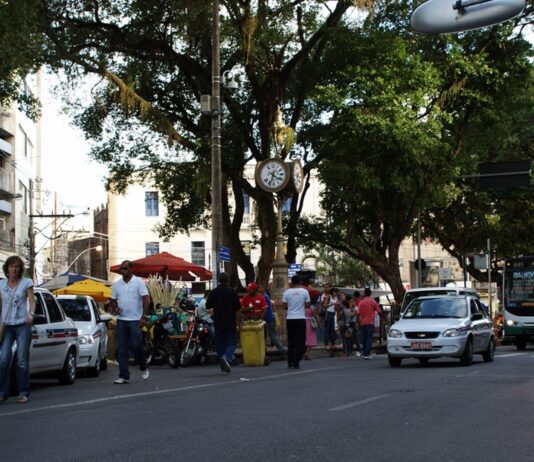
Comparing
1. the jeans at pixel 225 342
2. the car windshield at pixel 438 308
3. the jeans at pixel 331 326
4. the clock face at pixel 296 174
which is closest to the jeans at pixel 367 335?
the car windshield at pixel 438 308

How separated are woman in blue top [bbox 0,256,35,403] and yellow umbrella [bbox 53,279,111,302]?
17.5m

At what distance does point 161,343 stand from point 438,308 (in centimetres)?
614

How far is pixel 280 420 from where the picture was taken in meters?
9.68

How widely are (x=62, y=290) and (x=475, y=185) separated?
21.2m

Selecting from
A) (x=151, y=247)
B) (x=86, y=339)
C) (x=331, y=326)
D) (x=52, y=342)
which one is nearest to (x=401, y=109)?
(x=331, y=326)

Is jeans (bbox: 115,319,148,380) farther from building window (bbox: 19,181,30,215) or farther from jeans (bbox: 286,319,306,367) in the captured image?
building window (bbox: 19,181,30,215)

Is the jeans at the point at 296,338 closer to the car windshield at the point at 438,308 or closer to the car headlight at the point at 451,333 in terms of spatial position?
the car headlight at the point at 451,333

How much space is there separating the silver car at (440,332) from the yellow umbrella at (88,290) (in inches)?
469

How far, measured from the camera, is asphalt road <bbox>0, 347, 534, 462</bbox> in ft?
25.4

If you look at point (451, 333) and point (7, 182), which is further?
point (7, 182)

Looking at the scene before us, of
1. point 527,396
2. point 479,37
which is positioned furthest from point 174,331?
point 479,37

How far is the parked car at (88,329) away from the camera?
61.2ft

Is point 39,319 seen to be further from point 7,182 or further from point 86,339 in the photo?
point 7,182

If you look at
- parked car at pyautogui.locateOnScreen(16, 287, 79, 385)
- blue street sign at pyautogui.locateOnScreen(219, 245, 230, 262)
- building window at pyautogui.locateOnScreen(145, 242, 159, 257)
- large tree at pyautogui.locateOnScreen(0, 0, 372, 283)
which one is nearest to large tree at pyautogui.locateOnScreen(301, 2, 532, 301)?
large tree at pyautogui.locateOnScreen(0, 0, 372, 283)
